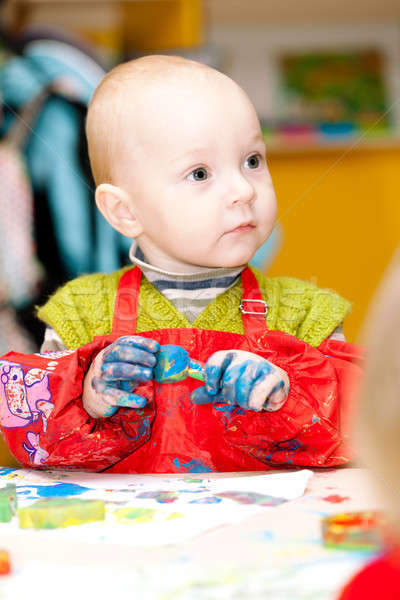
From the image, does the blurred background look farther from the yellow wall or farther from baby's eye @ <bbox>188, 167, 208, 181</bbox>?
baby's eye @ <bbox>188, 167, 208, 181</bbox>

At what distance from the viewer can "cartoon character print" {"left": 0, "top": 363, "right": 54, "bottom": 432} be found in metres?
0.67

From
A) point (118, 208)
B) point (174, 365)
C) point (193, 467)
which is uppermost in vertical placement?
point (118, 208)

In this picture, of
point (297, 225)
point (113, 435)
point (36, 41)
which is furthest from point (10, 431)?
point (297, 225)

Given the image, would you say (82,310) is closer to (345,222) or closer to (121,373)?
(121,373)

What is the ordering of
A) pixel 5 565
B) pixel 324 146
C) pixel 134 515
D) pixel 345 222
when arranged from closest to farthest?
pixel 5 565 → pixel 134 515 → pixel 345 222 → pixel 324 146

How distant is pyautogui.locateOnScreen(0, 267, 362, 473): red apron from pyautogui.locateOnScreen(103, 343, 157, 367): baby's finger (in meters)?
0.05

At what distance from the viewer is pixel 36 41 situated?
1.41 meters

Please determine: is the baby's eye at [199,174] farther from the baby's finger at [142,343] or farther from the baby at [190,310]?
the baby's finger at [142,343]

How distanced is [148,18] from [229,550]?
1592 millimetres

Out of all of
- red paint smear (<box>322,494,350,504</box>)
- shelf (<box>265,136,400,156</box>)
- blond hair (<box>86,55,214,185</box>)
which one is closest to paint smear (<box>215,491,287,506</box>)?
red paint smear (<box>322,494,350,504</box>)

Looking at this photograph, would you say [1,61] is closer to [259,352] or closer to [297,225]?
[297,225]

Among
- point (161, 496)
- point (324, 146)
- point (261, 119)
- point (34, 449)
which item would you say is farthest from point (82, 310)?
point (261, 119)

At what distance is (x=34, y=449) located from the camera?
685 millimetres

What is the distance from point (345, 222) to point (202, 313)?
3.73 feet
